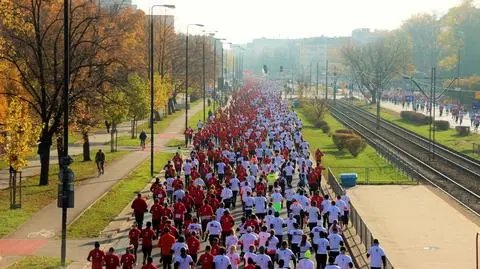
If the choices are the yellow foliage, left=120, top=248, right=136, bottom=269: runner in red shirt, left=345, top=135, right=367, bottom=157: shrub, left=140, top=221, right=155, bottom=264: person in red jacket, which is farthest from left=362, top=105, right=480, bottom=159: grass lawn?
left=120, top=248, right=136, bottom=269: runner in red shirt

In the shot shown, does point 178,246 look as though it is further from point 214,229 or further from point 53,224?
point 53,224

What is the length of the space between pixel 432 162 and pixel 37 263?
109 feet

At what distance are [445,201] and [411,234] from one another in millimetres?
8079

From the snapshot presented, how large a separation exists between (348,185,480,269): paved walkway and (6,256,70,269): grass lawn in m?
8.78

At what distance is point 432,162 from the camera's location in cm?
4869

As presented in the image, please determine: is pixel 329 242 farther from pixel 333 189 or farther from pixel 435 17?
pixel 435 17

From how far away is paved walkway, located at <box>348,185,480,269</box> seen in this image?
71.7 ft

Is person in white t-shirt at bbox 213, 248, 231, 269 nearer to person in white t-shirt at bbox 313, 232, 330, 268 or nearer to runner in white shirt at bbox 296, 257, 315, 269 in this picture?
runner in white shirt at bbox 296, 257, 315, 269

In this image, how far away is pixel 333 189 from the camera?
33.9m

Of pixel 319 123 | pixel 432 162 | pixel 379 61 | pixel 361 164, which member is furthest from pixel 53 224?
pixel 379 61

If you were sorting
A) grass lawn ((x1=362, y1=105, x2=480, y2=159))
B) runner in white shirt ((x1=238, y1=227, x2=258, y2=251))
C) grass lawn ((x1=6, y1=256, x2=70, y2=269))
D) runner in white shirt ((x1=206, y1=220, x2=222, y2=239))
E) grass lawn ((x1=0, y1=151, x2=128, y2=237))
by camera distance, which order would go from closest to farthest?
runner in white shirt ((x1=238, y1=227, x2=258, y2=251)) → runner in white shirt ((x1=206, y1=220, x2=222, y2=239)) → grass lawn ((x1=6, y1=256, x2=70, y2=269)) → grass lawn ((x1=0, y1=151, x2=128, y2=237)) → grass lawn ((x1=362, y1=105, x2=480, y2=159))

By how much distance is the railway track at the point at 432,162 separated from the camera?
36.9 meters

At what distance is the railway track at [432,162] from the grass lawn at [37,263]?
1669 centimetres

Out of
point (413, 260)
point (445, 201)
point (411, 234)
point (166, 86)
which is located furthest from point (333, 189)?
point (166, 86)
